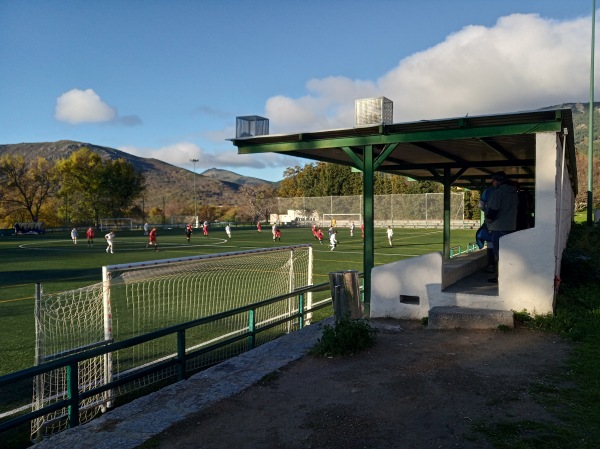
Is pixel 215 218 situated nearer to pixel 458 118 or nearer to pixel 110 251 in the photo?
pixel 110 251

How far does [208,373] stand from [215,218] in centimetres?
8706

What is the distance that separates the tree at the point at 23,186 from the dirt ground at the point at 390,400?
72.4 meters

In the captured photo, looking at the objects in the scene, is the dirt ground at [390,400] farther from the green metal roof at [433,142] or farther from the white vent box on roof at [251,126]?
the white vent box on roof at [251,126]

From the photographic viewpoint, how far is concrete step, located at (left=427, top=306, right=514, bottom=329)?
22.3 feet

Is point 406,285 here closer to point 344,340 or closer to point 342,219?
point 344,340

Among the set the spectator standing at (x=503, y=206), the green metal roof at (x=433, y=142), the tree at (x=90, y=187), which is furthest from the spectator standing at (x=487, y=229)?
the tree at (x=90, y=187)

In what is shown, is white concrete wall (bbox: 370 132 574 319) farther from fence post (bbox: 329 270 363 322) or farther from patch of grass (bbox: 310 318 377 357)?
patch of grass (bbox: 310 318 377 357)

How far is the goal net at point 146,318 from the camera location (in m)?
5.74

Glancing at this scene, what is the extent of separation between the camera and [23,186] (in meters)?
67.8

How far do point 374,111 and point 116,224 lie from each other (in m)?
67.3

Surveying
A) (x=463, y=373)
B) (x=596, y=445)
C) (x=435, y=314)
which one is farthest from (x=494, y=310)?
(x=596, y=445)

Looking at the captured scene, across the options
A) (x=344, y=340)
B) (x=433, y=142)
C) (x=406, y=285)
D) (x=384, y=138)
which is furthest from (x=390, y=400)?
(x=433, y=142)

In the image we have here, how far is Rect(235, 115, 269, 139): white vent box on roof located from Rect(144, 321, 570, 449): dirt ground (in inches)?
201

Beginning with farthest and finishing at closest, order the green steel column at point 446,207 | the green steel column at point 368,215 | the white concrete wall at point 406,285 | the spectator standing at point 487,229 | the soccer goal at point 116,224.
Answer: the soccer goal at point 116,224
the green steel column at point 446,207
the green steel column at point 368,215
the spectator standing at point 487,229
the white concrete wall at point 406,285
